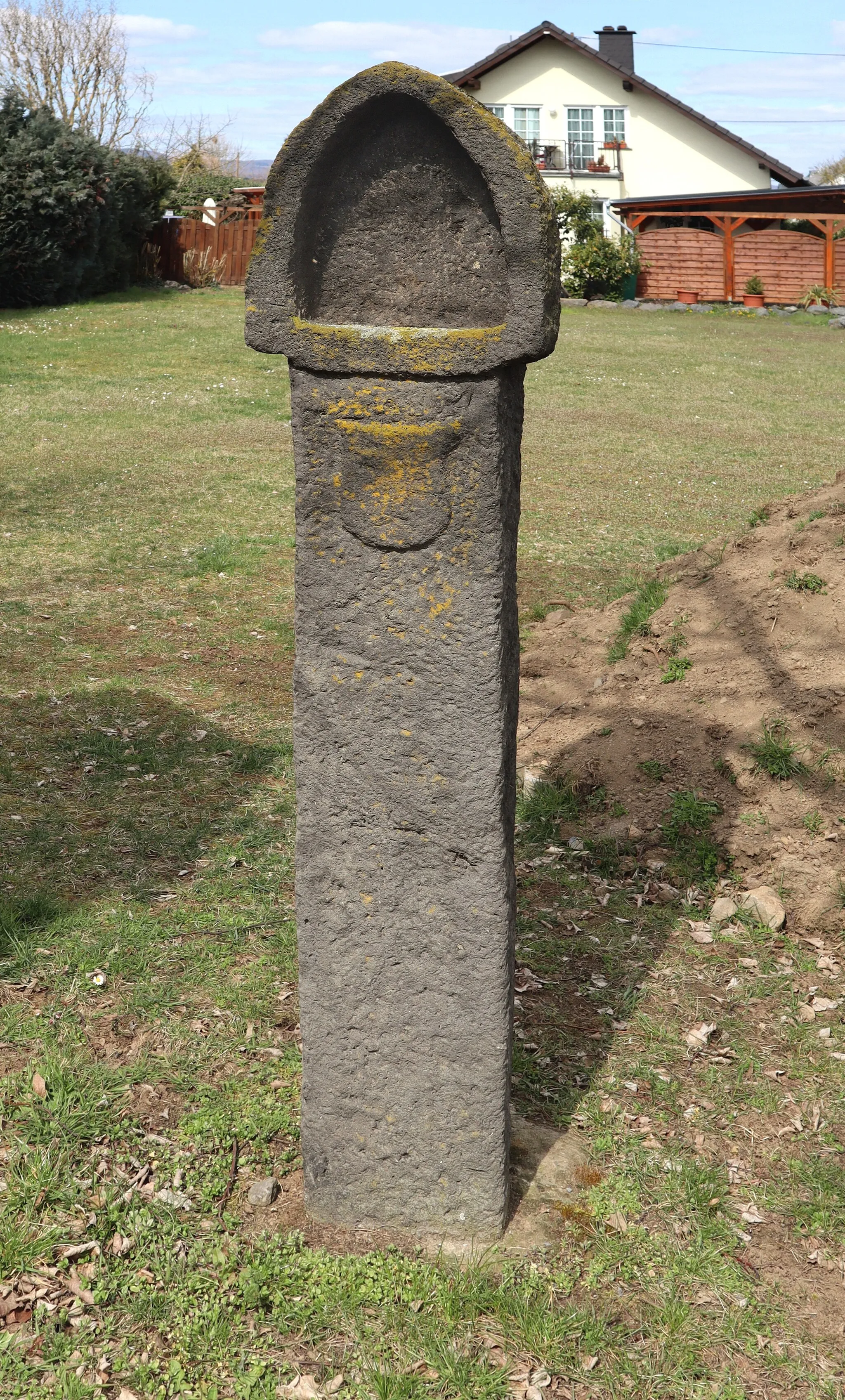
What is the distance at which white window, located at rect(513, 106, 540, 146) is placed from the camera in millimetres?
36281

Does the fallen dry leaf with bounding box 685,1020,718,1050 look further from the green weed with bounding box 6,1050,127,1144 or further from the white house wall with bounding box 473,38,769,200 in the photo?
the white house wall with bounding box 473,38,769,200

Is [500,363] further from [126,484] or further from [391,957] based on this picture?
[126,484]

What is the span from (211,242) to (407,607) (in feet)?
91.8

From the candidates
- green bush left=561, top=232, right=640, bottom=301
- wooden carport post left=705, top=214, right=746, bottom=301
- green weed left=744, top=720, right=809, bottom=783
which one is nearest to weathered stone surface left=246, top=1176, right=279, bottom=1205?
green weed left=744, top=720, right=809, bottom=783

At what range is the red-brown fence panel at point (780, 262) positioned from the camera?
2962cm

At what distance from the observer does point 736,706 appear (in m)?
5.64

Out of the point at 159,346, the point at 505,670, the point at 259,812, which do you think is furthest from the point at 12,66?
the point at 505,670

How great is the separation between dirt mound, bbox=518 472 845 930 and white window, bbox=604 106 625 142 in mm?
33176

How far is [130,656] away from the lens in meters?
7.61

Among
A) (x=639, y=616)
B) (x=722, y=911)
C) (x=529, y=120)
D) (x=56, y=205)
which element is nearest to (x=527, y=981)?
(x=722, y=911)

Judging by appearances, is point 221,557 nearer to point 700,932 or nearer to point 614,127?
→ point 700,932

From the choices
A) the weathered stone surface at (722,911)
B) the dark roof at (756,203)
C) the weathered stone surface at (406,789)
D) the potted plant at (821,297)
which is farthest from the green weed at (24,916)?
the dark roof at (756,203)

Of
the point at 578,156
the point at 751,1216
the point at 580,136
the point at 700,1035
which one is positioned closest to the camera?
the point at 751,1216

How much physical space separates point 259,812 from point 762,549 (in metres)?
3.10
